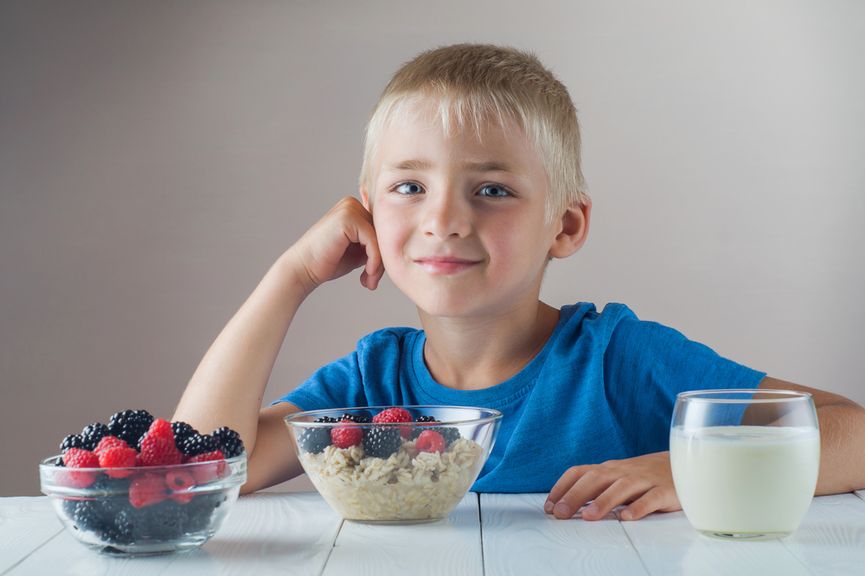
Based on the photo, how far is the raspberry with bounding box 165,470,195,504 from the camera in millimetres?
794

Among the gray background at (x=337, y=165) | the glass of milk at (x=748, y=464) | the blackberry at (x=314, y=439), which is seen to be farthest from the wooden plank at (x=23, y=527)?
the gray background at (x=337, y=165)

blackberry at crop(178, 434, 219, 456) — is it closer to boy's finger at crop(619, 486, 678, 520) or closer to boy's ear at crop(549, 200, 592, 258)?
boy's finger at crop(619, 486, 678, 520)

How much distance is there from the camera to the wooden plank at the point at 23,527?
852 mm

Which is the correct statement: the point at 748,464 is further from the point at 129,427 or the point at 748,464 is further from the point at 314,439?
the point at 129,427

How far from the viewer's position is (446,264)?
127 cm

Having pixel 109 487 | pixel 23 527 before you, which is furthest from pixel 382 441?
pixel 23 527

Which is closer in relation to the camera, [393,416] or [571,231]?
[393,416]

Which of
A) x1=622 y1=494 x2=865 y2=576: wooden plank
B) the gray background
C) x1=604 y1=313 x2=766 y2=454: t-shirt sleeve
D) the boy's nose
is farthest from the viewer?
the gray background

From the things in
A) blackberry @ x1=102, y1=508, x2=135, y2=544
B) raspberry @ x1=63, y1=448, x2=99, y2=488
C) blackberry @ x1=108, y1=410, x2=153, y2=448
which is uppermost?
blackberry @ x1=108, y1=410, x2=153, y2=448

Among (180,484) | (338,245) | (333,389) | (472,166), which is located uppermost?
(472,166)

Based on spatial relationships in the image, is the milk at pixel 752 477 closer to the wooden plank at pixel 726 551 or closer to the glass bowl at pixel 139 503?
the wooden plank at pixel 726 551

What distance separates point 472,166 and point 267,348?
358 millimetres

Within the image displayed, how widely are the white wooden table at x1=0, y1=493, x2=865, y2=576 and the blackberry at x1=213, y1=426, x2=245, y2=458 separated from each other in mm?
75

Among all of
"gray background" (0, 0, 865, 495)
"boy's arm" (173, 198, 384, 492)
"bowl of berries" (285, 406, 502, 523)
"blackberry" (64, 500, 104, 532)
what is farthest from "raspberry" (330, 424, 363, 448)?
"gray background" (0, 0, 865, 495)
